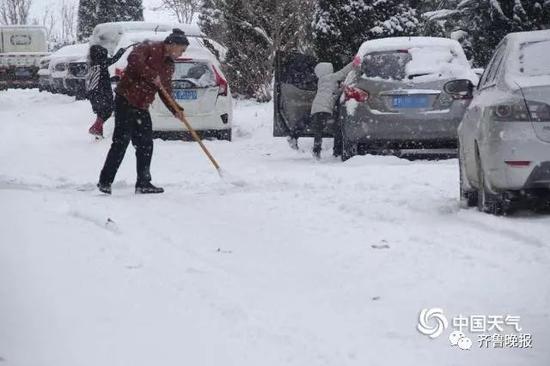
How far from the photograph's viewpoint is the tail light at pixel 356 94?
10156mm

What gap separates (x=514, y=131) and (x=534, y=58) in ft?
2.86

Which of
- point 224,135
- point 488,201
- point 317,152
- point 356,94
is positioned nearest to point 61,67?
point 224,135

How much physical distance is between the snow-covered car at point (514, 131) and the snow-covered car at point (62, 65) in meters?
18.9

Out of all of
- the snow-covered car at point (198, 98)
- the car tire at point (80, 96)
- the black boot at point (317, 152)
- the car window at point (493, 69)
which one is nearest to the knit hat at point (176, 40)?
the car window at point (493, 69)

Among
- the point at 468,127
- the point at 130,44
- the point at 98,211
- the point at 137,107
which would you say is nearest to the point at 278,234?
the point at 98,211

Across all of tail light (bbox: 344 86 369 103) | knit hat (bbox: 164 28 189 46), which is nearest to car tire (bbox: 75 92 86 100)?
tail light (bbox: 344 86 369 103)

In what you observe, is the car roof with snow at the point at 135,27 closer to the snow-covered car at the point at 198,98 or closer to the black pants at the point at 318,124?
the snow-covered car at the point at 198,98

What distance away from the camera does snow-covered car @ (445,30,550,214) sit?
19.3 ft

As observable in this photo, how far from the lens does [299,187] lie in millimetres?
8258

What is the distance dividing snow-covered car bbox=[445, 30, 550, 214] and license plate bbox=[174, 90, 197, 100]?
21.4 feet

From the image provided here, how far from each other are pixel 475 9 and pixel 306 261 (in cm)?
1163

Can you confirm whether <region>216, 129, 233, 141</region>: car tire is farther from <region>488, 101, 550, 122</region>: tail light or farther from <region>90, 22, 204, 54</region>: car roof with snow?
<region>488, 101, 550, 122</region>: tail light

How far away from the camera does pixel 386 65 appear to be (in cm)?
1024

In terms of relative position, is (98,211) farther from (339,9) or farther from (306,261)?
(339,9)
